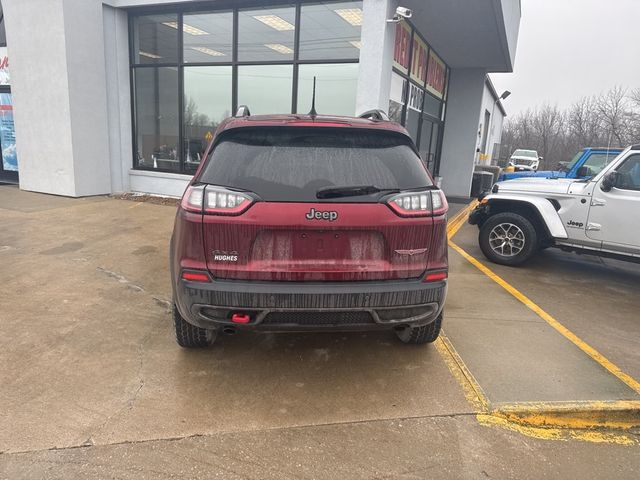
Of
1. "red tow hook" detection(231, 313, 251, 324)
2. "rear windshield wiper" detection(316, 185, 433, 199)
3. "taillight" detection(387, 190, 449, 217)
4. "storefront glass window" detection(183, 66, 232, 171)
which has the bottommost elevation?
"red tow hook" detection(231, 313, 251, 324)

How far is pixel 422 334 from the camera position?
3.54 metres

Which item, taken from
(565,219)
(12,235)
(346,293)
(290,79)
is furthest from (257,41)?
(346,293)

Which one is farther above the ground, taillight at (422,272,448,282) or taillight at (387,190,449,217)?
taillight at (387,190,449,217)

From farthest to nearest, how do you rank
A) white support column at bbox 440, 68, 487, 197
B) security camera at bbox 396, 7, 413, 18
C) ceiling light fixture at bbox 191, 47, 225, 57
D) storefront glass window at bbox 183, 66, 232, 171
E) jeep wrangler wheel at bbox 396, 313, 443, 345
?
white support column at bbox 440, 68, 487, 197 < storefront glass window at bbox 183, 66, 232, 171 < ceiling light fixture at bbox 191, 47, 225, 57 < security camera at bbox 396, 7, 413, 18 < jeep wrangler wheel at bbox 396, 313, 443, 345

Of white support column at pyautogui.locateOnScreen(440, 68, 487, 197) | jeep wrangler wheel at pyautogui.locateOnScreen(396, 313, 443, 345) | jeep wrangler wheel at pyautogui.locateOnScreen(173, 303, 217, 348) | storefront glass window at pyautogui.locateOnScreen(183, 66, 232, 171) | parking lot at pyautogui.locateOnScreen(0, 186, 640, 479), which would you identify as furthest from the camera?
white support column at pyautogui.locateOnScreen(440, 68, 487, 197)

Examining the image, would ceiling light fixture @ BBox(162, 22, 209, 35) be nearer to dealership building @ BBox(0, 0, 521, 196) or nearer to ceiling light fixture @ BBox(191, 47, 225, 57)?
dealership building @ BBox(0, 0, 521, 196)

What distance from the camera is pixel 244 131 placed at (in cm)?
289

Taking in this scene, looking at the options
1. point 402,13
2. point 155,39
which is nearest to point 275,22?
point 402,13

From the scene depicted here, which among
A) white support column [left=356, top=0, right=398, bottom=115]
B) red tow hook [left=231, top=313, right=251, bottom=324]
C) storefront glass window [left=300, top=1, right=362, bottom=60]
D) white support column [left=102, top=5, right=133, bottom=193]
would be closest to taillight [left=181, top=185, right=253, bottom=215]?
red tow hook [left=231, top=313, right=251, bottom=324]

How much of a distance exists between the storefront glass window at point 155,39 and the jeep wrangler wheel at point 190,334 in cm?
914

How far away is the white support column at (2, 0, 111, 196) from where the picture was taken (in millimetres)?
9672

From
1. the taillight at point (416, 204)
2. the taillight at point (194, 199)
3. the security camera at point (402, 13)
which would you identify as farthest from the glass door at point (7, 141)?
the taillight at point (416, 204)

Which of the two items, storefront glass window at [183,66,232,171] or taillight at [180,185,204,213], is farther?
storefront glass window at [183,66,232,171]

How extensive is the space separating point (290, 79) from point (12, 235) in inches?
237
